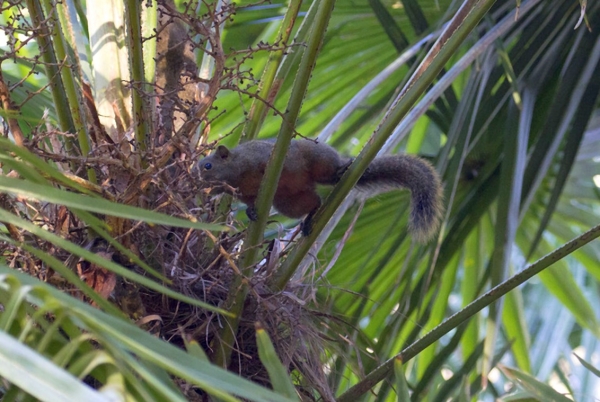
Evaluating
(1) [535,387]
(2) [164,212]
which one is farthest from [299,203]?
(1) [535,387]

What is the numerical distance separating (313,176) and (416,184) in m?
0.35

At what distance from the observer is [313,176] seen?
2.23 m

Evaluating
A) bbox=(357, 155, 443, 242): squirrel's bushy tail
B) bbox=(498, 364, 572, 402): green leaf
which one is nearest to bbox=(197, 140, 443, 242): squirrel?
bbox=(357, 155, 443, 242): squirrel's bushy tail

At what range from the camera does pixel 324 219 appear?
135 centimetres

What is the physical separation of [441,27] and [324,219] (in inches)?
38.2

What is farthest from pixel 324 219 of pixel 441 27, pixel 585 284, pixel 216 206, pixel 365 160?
pixel 585 284

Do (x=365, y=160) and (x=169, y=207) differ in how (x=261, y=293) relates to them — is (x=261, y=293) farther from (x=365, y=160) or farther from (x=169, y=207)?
(x=365, y=160)

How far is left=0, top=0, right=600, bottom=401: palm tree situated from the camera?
2.38 ft

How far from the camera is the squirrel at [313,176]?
6.51 ft

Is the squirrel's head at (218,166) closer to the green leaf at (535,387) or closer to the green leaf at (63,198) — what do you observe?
the green leaf at (535,387)

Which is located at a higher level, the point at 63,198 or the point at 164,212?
the point at 63,198

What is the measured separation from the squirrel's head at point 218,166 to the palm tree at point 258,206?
14 cm

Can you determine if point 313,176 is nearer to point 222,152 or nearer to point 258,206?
point 222,152

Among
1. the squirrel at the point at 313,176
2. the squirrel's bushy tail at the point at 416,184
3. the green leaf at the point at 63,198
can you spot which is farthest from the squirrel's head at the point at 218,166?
the green leaf at the point at 63,198
